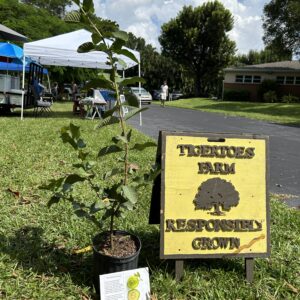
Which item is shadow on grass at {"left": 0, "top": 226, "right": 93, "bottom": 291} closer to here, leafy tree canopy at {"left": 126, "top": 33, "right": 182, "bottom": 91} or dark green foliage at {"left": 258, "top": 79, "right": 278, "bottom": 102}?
dark green foliage at {"left": 258, "top": 79, "right": 278, "bottom": 102}

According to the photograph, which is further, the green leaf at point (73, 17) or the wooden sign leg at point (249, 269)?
the wooden sign leg at point (249, 269)

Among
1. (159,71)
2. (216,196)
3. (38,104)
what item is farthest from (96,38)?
(159,71)

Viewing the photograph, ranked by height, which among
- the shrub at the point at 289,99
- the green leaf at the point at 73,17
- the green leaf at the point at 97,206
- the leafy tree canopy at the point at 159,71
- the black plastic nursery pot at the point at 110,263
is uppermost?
the leafy tree canopy at the point at 159,71

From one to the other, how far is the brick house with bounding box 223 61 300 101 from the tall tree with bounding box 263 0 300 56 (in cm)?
716

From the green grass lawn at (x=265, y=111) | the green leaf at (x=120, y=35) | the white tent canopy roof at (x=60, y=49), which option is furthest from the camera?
the green grass lawn at (x=265, y=111)

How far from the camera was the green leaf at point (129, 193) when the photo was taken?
2.45 m

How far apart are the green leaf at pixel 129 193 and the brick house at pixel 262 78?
126ft

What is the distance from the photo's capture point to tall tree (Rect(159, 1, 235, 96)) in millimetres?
47312

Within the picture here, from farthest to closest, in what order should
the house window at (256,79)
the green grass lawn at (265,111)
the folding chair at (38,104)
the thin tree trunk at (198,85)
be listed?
the thin tree trunk at (198,85), the house window at (256,79), the green grass lawn at (265,111), the folding chair at (38,104)

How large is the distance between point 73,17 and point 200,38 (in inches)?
1881

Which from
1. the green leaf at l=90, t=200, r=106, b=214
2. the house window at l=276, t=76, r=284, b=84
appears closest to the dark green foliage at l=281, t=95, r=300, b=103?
the house window at l=276, t=76, r=284, b=84

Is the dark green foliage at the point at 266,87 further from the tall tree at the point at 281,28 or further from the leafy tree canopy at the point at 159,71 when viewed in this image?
the leafy tree canopy at the point at 159,71

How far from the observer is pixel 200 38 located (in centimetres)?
4788

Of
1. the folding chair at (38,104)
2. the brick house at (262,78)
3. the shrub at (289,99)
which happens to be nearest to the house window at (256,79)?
the brick house at (262,78)
